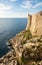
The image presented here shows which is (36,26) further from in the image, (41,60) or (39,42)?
(41,60)

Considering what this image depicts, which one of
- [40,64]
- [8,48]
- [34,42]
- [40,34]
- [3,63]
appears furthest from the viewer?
[8,48]

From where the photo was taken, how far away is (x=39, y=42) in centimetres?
4791

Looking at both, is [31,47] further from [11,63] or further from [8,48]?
[8,48]

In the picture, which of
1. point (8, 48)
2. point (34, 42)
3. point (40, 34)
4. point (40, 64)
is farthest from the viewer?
point (8, 48)

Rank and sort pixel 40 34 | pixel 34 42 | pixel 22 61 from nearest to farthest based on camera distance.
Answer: pixel 22 61
pixel 34 42
pixel 40 34

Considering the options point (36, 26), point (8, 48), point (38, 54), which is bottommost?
point (8, 48)

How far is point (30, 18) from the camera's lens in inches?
2773

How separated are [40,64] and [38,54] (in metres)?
3.90

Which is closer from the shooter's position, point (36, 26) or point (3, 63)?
point (3, 63)

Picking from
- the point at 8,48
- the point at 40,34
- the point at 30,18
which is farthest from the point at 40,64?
the point at 30,18

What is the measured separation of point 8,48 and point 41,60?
86.0ft

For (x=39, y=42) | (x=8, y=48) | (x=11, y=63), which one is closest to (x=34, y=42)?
(x=39, y=42)

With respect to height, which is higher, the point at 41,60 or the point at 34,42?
the point at 34,42

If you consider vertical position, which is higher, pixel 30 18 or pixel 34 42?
pixel 30 18
